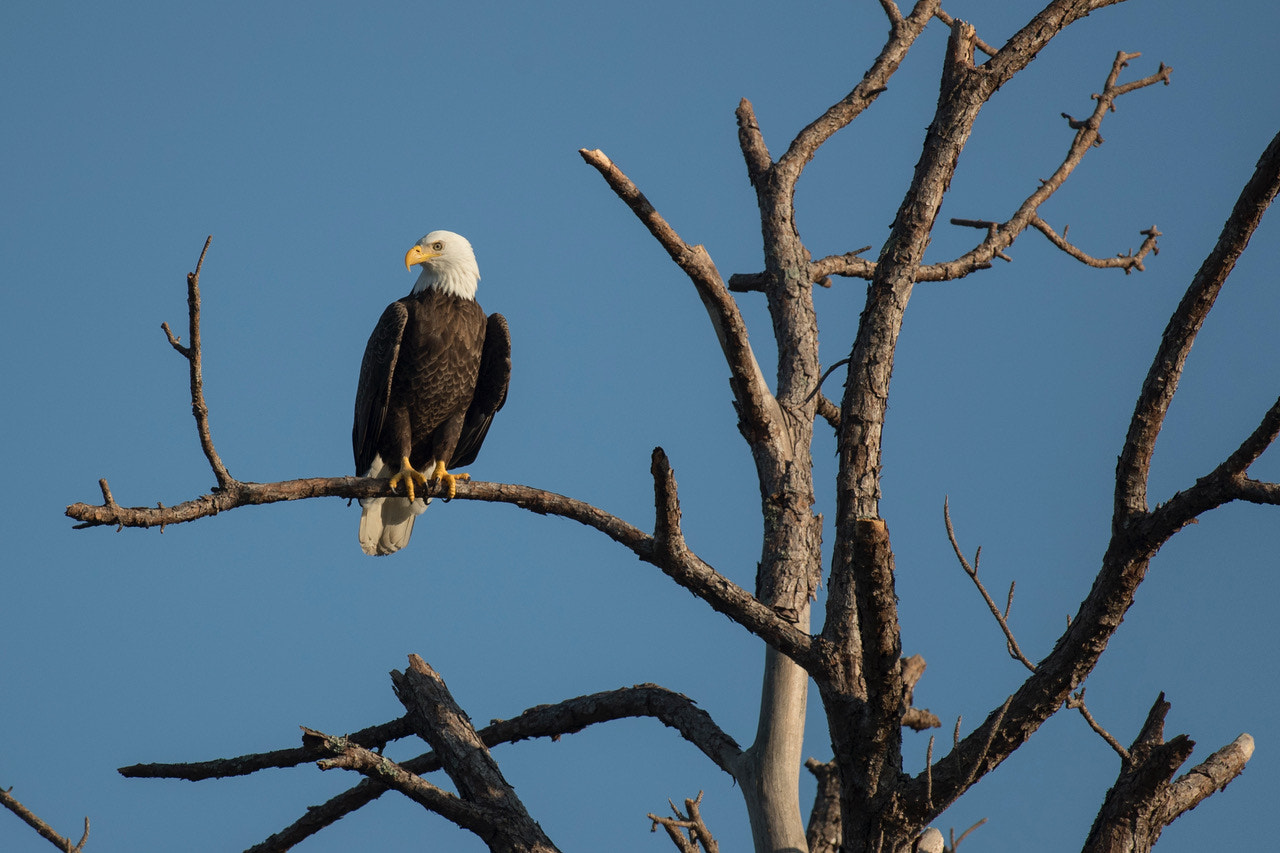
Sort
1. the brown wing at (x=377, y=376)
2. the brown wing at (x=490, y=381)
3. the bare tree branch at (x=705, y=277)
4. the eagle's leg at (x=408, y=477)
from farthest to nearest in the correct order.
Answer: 1. the brown wing at (x=490, y=381)
2. the brown wing at (x=377, y=376)
3. the eagle's leg at (x=408, y=477)
4. the bare tree branch at (x=705, y=277)

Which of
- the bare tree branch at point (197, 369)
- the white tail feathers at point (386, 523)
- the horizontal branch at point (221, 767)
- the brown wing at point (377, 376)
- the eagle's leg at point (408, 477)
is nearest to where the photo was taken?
the bare tree branch at point (197, 369)

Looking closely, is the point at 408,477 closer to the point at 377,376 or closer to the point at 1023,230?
the point at 377,376

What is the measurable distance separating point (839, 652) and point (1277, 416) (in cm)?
144

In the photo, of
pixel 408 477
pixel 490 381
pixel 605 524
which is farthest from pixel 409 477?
pixel 605 524

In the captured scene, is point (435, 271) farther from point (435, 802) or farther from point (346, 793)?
point (435, 802)

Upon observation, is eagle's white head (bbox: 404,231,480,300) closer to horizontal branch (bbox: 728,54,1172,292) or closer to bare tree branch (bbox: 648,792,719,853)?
horizontal branch (bbox: 728,54,1172,292)

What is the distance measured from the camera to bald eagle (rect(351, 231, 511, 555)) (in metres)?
6.49

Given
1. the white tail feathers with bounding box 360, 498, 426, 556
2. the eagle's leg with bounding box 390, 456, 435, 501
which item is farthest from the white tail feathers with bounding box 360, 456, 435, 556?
the eagle's leg with bounding box 390, 456, 435, 501

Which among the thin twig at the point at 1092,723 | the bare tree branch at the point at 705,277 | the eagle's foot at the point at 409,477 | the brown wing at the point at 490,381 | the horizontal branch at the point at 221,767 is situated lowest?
the thin twig at the point at 1092,723

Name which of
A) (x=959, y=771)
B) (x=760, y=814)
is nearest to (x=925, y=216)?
(x=959, y=771)

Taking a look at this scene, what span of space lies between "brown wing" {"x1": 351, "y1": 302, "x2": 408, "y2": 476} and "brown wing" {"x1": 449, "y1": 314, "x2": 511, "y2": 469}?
22.2 inches

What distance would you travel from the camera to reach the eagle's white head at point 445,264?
276 inches

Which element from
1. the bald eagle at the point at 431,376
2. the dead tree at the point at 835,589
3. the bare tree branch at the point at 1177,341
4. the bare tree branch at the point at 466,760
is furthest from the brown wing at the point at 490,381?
the bare tree branch at the point at 1177,341

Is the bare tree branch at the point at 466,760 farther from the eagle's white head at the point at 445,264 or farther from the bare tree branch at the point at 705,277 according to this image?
the eagle's white head at the point at 445,264
